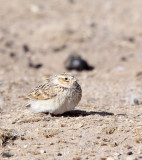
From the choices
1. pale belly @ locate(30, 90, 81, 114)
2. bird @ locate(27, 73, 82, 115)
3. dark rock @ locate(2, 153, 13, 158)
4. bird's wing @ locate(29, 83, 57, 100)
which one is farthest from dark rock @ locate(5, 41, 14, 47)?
dark rock @ locate(2, 153, 13, 158)

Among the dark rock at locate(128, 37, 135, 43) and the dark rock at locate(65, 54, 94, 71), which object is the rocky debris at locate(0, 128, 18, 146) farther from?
the dark rock at locate(128, 37, 135, 43)

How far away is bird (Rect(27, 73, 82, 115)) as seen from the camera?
307 inches

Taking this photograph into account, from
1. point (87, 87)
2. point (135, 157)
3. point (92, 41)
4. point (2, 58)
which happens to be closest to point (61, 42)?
point (92, 41)

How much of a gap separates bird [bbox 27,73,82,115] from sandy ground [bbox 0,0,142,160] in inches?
7.8

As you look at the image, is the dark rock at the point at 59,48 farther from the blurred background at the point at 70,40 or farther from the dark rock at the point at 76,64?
the dark rock at the point at 76,64

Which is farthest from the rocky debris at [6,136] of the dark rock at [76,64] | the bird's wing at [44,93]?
the dark rock at [76,64]

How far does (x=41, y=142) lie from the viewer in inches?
277

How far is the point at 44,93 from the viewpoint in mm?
8086

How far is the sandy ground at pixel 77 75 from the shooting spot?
6.93m

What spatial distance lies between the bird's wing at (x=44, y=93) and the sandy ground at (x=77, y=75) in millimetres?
337

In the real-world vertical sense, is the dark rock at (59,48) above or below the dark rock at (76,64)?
above

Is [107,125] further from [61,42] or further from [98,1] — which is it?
[98,1]

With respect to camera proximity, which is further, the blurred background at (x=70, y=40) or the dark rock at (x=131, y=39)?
the dark rock at (x=131, y=39)

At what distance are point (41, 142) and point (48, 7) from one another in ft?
50.9
